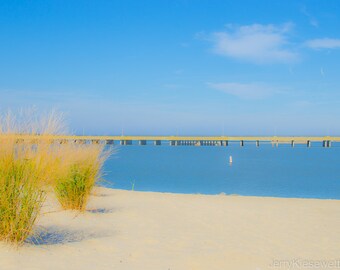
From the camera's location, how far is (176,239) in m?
6.60

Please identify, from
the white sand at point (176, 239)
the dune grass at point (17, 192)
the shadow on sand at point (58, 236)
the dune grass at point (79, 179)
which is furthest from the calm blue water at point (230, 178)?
the dune grass at point (17, 192)

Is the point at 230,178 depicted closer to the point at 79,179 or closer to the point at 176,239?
the point at 79,179

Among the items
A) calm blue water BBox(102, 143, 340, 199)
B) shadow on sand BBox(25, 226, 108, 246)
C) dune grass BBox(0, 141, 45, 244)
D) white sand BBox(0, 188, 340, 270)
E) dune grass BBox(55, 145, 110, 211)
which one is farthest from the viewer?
calm blue water BBox(102, 143, 340, 199)

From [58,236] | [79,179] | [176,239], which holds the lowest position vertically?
[176,239]

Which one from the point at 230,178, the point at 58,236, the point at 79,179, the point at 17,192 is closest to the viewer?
the point at 17,192

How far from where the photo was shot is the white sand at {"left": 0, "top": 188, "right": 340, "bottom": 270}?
525cm

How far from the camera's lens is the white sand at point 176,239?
5.25 m

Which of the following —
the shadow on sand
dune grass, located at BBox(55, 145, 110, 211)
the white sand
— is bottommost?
the white sand

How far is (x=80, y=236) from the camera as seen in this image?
21.0ft

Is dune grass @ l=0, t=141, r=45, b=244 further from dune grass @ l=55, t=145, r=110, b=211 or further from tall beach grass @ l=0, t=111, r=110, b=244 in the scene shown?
dune grass @ l=55, t=145, r=110, b=211

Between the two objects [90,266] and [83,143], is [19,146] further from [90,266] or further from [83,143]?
[83,143]

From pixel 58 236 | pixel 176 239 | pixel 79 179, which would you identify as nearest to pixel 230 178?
pixel 79 179

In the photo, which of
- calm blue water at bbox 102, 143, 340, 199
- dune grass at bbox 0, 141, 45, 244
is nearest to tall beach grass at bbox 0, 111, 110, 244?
dune grass at bbox 0, 141, 45, 244

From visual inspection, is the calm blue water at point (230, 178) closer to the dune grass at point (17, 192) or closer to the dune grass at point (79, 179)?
the dune grass at point (79, 179)
